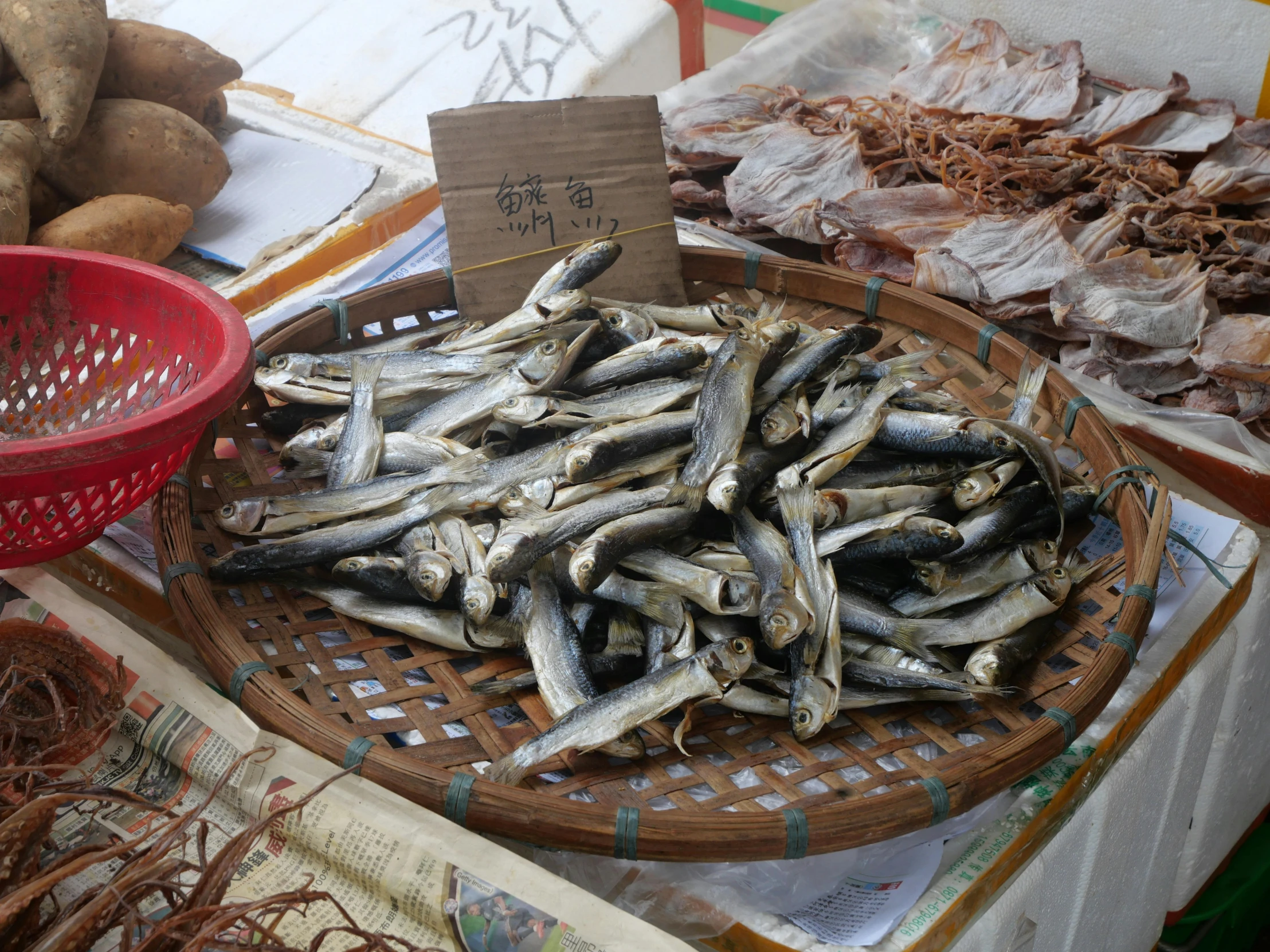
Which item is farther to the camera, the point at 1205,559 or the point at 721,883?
the point at 1205,559

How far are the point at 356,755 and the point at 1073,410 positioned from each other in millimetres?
1453

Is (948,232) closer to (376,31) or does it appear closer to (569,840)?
(569,840)

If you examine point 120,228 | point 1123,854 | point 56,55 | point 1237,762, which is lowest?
point 1237,762

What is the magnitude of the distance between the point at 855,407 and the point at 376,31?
3.43 metres

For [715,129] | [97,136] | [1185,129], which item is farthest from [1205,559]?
[97,136]

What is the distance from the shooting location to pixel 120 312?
167 centimetres

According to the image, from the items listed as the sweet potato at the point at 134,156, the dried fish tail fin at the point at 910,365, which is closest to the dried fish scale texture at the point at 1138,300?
the dried fish tail fin at the point at 910,365

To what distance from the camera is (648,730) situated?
1.43 metres

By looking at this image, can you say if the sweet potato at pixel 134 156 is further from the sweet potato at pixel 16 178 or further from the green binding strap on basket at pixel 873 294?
the green binding strap on basket at pixel 873 294

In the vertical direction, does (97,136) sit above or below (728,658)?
above

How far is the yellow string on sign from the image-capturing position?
2.28 meters

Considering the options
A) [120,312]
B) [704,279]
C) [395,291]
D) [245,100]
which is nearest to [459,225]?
[395,291]

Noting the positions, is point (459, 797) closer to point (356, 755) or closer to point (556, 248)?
point (356, 755)

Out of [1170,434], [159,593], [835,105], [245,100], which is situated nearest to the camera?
[159,593]
